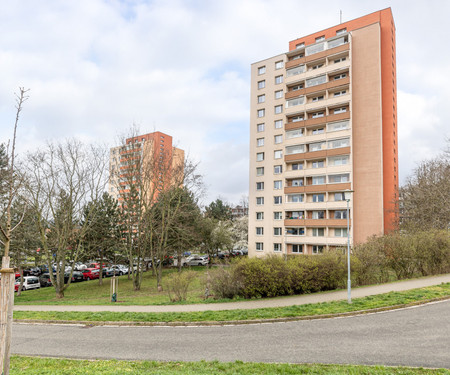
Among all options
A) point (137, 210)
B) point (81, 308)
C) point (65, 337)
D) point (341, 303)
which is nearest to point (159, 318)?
point (65, 337)

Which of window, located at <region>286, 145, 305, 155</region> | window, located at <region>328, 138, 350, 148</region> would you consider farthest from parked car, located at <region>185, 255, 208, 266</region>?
window, located at <region>328, 138, 350, 148</region>

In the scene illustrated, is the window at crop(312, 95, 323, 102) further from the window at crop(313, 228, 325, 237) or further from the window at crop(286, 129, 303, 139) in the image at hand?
the window at crop(313, 228, 325, 237)

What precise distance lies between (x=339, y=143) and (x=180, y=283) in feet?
99.9

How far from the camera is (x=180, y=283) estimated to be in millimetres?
15930

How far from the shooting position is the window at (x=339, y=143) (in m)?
38.1

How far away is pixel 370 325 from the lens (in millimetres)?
9758

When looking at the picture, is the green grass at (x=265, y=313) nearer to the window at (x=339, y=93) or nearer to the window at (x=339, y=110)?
the window at (x=339, y=110)

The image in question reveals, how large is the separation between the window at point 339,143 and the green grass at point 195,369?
35016mm

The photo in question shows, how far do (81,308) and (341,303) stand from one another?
1273 centimetres

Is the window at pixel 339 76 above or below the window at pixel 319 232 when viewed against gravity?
above

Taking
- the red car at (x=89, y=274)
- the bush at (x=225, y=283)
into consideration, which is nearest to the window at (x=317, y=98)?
the bush at (x=225, y=283)

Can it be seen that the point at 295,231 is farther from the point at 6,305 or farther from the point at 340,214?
the point at 6,305

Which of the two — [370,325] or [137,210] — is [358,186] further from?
[370,325]

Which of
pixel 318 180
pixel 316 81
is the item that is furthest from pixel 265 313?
pixel 316 81
